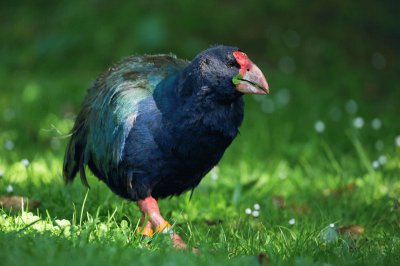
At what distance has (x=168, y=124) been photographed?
3975 mm

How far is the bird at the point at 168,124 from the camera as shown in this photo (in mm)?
3920

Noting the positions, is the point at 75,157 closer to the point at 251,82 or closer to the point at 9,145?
the point at 251,82

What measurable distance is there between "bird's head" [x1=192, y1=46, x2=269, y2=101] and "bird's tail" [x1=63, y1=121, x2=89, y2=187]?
973 millimetres

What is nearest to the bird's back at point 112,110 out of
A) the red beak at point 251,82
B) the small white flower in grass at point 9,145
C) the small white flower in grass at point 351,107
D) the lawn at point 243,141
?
the lawn at point 243,141

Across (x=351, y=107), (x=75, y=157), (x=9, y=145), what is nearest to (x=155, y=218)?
(x=75, y=157)

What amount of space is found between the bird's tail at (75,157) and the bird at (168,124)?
20 centimetres

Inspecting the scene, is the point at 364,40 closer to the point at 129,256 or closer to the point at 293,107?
the point at 293,107

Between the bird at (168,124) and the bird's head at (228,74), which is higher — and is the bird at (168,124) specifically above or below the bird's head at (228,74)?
below

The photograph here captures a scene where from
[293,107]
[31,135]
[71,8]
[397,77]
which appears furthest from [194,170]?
[71,8]

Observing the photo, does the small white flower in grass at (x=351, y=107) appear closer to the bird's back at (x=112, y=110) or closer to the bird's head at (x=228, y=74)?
the bird's back at (x=112, y=110)

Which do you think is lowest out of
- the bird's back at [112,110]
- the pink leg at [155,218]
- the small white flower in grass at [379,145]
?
the small white flower in grass at [379,145]

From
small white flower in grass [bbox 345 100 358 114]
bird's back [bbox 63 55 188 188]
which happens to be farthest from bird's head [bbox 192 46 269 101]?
small white flower in grass [bbox 345 100 358 114]

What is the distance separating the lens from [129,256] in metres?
3.31

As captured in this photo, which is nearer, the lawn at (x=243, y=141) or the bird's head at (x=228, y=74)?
the lawn at (x=243, y=141)
